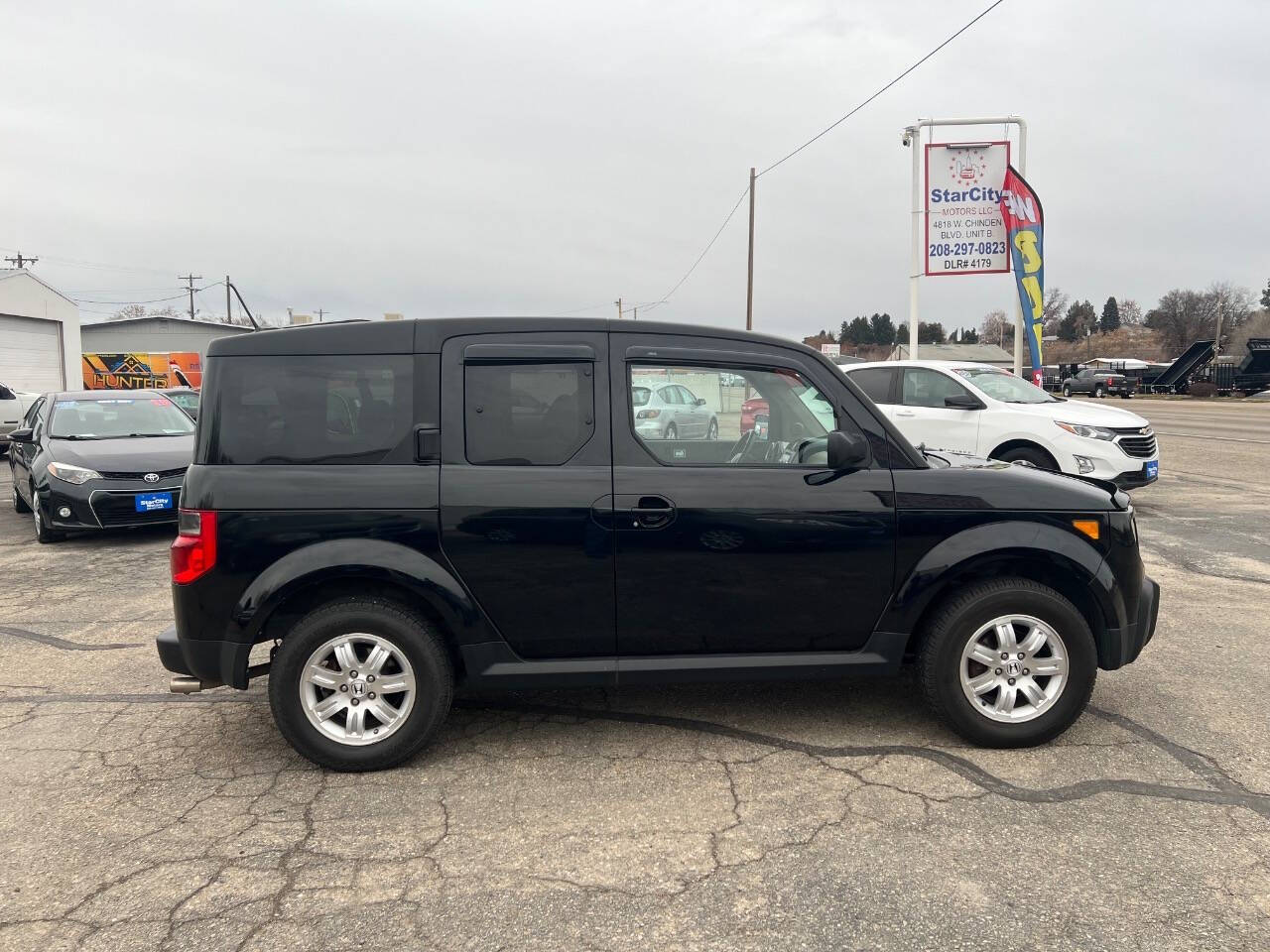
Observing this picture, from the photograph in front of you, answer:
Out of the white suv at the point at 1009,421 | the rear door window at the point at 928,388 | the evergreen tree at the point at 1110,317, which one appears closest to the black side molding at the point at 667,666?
the white suv at the point at 1009,421

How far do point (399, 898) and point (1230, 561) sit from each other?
292 inches

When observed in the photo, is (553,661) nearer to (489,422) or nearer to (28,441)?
(489,422)

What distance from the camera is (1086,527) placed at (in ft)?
12.5

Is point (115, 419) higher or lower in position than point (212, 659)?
higher

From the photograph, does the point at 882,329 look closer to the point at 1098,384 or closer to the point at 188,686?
the point at 1098,384

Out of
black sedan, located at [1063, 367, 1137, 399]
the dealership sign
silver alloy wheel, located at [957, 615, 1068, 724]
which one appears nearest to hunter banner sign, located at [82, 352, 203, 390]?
the dealership sign

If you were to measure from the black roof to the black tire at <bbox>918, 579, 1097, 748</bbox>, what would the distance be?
1.71m

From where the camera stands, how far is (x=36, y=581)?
7.20 metres

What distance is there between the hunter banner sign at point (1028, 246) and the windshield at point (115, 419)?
15.2m

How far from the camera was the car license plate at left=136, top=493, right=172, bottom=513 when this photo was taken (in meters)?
8.52

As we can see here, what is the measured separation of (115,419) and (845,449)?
9.06 m

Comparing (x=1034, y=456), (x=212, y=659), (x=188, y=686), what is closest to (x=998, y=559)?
(x=212, y=659)

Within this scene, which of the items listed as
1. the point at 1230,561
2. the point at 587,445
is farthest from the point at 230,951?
the point at 1230,561

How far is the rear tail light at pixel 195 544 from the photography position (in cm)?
348
